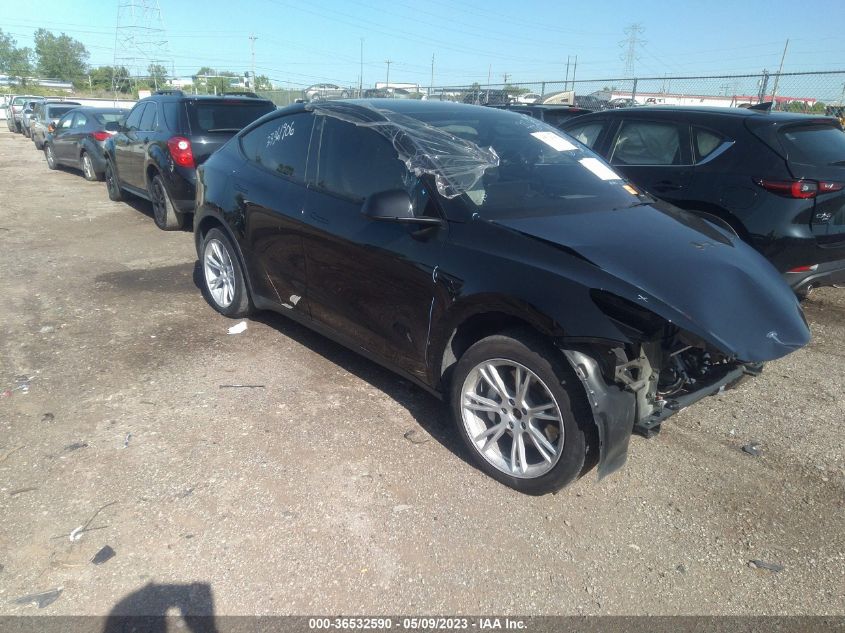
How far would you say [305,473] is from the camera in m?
3.07

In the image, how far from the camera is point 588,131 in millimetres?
6445

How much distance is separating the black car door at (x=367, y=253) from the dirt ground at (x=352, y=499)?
1.75 feet

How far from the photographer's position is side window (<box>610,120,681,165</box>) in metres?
5.53

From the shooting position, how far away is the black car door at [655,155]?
5.35 meters

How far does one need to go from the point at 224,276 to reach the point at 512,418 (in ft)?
10.0

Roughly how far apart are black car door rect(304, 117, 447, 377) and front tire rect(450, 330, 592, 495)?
0.37 metres

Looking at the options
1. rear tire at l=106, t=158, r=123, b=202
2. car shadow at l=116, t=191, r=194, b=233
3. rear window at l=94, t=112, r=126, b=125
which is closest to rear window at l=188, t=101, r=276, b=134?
car shadow at l=116, t=191, r=194, b=233

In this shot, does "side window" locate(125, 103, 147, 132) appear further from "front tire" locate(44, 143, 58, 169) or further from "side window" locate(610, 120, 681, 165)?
"front tire" locate(44, 143, 58, 169)

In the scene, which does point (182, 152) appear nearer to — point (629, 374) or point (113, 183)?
point (113, 183)

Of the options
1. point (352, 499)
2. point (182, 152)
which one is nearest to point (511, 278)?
point (352, 499)

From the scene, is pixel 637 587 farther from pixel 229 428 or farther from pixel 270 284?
pixel 270 284

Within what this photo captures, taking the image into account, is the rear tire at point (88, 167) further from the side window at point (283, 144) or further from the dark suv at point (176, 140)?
the side window at point (283, 144)

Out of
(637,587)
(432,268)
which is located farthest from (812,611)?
(432,268)

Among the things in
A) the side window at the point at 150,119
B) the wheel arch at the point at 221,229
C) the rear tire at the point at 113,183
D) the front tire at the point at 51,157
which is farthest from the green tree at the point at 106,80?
the wheel arch at the point at 221,229
